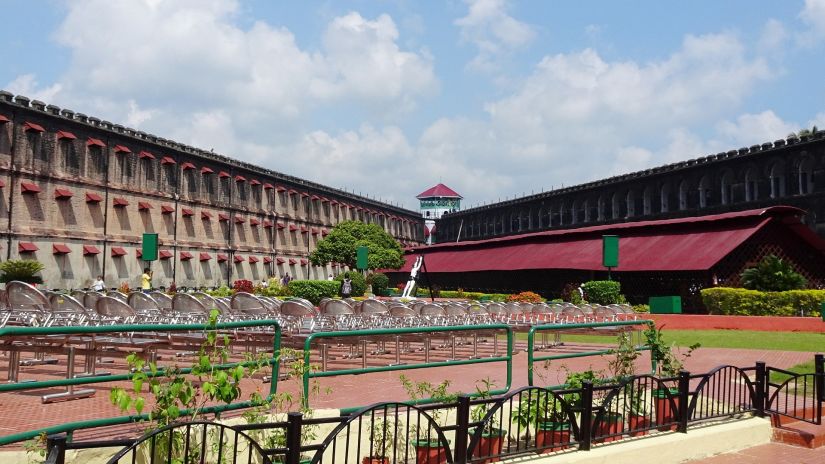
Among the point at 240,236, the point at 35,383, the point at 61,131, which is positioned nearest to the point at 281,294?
the point at 61,131

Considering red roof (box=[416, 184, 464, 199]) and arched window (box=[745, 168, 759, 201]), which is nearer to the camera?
arched window (box=[745, 168, 759, 201])

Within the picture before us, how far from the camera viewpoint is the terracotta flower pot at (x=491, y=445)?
19.1 feet

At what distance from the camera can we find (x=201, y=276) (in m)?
50.4

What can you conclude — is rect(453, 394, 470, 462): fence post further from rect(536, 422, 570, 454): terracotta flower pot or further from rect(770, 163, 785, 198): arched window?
rect(770, 163, 785, 198): arched window

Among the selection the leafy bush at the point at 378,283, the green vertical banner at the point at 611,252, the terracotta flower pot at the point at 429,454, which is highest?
the green vertical banner at the point at 611,252

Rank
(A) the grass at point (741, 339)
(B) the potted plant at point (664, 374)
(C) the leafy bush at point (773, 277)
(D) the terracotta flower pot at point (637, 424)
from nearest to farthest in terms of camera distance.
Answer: (D) the terracotta flower pot at point (637, 424), (B) the potted plant at point (664, 374), (A) the grass at point (741, 339), (C) the leafy bush at point (773, 277)

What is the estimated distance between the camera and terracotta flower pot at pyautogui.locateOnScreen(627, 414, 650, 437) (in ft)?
22.3

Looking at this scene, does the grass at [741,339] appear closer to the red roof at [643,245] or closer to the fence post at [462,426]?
the red roof at [643,245]

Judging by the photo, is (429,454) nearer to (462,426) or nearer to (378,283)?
(462,426)

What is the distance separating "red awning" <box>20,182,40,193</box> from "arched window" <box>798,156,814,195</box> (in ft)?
129

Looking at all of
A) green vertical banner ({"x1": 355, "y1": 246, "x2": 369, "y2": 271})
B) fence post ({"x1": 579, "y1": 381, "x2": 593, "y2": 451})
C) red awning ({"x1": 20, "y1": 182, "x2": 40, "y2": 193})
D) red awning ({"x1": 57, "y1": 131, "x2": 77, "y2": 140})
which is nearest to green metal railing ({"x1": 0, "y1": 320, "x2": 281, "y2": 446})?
fence post ({"x1": 579, "y1": 381, "x2": 593, "y2": 451})

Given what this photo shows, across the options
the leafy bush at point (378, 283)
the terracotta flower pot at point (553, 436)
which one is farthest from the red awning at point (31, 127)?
the terracotta flower pot at point (553, 436)

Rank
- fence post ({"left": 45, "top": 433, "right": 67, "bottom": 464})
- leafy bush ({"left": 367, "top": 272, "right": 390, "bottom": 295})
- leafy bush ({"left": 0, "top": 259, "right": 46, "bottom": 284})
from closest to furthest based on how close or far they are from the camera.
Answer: fence post ({"left": 45, "top": 433, "right": 67, "bottom": 464}) → leafy bush ({"left": 0, "top": 259, "right": 46, "bottom": 284}) → leafy bush ({"left": 367, "top": 272, "right": 390, "bottom": 295})

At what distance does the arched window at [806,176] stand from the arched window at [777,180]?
1325 millimetres
